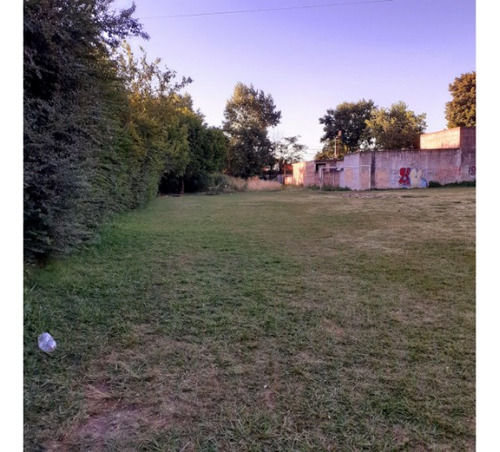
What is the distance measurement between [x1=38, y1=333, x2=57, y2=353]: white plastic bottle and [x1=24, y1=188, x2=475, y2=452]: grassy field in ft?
0.13

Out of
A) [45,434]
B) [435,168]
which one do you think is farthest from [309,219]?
[435,168]

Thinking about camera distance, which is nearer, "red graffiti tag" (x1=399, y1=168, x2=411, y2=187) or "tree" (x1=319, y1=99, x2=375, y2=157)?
"red graffiti tag" (x1=399, y1=168, x2=411, y2=187)

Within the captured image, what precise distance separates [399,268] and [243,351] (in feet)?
8.49

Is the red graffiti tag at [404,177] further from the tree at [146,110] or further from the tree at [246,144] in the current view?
the tree at [146,110]

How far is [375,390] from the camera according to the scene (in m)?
1.69

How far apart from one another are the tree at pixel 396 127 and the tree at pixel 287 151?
298 inches

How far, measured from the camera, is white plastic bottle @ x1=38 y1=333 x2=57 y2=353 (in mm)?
2094

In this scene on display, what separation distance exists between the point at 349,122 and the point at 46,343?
40.0m

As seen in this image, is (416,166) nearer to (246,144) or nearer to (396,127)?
(396,127)

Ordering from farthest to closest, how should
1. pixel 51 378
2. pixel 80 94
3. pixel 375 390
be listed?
1. pixel 80 94
2. pixel 51 378
3. pixel 375 390

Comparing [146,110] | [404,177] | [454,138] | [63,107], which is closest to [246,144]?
[404,177]

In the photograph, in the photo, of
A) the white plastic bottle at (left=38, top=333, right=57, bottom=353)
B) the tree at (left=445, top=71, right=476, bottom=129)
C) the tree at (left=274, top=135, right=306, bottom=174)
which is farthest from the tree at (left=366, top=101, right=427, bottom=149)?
the white plastic bottle at (left=38, top=333, right=57, bottom=353)

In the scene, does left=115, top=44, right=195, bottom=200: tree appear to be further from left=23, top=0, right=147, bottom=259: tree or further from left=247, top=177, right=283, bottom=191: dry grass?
left=247, top=177, right=283, bottom=191: dry grass

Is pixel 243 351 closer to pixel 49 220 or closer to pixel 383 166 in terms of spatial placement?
pixel 49 220
